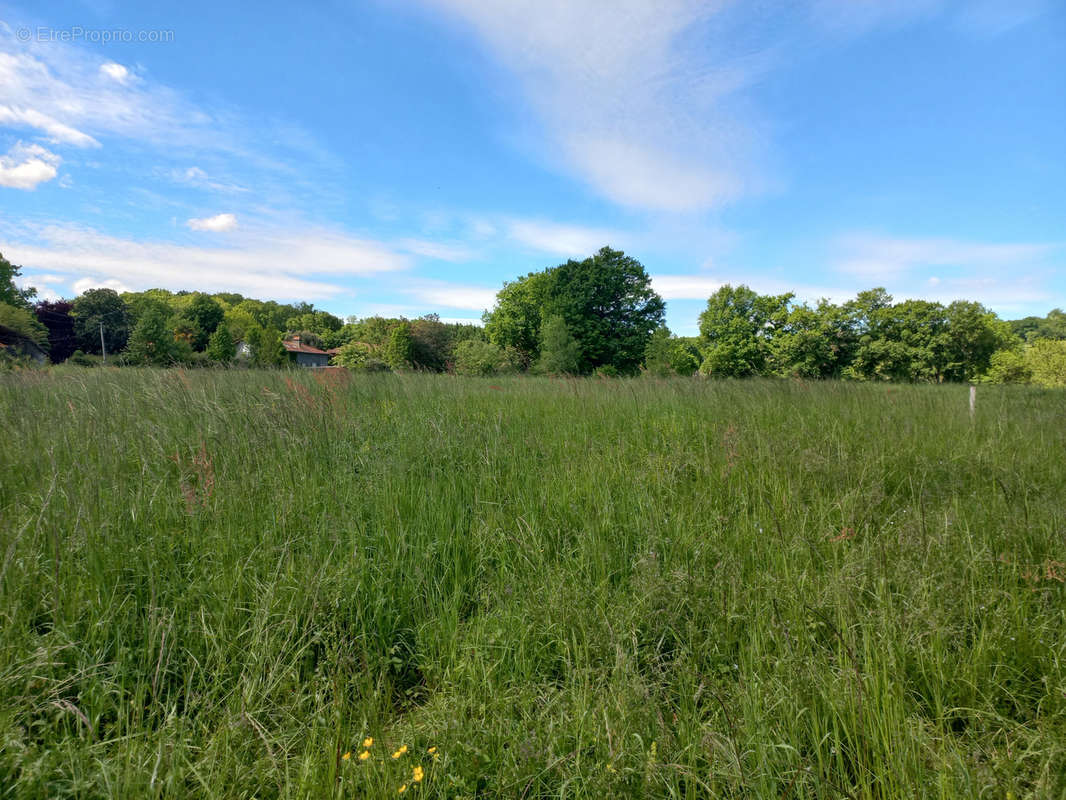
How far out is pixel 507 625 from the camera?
194cm

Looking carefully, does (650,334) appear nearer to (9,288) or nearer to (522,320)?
(522,320)

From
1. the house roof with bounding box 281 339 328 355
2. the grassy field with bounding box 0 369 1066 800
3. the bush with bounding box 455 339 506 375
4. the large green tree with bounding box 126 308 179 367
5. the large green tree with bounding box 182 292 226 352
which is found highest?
the large green tree with bounding box 182 292 226 352

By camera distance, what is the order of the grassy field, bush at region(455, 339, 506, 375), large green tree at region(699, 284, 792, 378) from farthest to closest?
large green tree at region(699, 284, 792, 378) < bush at region(455, 339, 506, 375) < the grassy field

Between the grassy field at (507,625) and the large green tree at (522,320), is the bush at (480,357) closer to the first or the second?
the large green tree at (522,320)

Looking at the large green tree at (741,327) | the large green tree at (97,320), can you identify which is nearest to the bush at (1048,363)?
the large green tree at (741,327)

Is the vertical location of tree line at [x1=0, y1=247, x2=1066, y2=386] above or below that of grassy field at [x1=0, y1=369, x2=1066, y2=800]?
above

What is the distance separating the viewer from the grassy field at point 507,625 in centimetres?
131

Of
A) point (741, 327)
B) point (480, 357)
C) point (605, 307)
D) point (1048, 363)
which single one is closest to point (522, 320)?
point (605, 307)

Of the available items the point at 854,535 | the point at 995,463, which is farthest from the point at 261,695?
the point at 995,463

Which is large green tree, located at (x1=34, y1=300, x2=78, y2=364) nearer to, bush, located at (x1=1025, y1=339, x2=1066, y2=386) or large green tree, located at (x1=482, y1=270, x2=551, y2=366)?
large green tree, located at (x1=482, y1=270, x2=551, y2=366)

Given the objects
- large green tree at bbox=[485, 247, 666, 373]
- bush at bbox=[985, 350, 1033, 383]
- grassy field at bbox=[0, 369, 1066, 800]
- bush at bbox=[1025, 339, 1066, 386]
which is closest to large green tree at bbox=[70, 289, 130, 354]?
large green tree at bbox=[485, 247, 666, 373]

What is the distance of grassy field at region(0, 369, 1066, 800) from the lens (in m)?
1.31

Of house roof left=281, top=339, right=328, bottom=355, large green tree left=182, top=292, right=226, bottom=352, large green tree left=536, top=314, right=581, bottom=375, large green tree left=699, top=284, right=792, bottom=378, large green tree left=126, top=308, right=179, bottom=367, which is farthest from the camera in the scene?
house roof left=281, top=339, right=328, bottom=355

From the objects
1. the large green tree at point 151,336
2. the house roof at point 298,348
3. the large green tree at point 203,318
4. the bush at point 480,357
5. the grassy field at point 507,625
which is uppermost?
the large green tree at point 203,318
